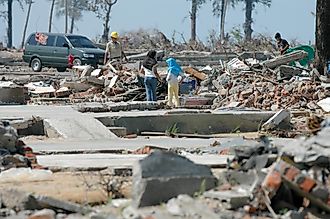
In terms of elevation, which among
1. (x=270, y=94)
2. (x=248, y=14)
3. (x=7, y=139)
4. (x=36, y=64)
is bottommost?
(x=36, y=64)

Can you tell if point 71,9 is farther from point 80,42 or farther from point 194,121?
point 194,121

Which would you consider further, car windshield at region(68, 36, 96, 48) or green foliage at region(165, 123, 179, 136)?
car windshield at region(68, 36, 96, 48)

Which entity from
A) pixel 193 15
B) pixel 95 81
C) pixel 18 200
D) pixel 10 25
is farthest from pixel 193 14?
pixel 18 200

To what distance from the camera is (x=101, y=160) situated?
35.0 ft

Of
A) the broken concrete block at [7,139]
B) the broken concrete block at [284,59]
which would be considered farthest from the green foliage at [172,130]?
the broken concrete block at [284,59]

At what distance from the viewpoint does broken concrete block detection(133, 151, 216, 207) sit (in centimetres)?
722

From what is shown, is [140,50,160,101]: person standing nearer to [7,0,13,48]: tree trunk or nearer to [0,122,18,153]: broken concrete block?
[0,122,18,153]: broken concrete block

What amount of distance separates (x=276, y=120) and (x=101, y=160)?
6.31 metres

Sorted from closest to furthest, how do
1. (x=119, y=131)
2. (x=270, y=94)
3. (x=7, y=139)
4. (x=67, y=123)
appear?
1. (x=7, y=139)
2. (x=67, y=123)
3. (x=119, y=131)
4. (x=270, y=94)

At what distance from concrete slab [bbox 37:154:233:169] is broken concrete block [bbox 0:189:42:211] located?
217 cm

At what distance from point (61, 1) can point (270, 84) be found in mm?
81205

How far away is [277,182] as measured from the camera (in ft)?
23.3

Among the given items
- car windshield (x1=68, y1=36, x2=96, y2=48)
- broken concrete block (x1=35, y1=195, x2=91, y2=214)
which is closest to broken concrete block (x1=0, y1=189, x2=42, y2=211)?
broken concrete block (x1=35, y1=195, x2=91, y2=214)

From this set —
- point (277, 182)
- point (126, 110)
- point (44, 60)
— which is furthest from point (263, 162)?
point (44, 60)
